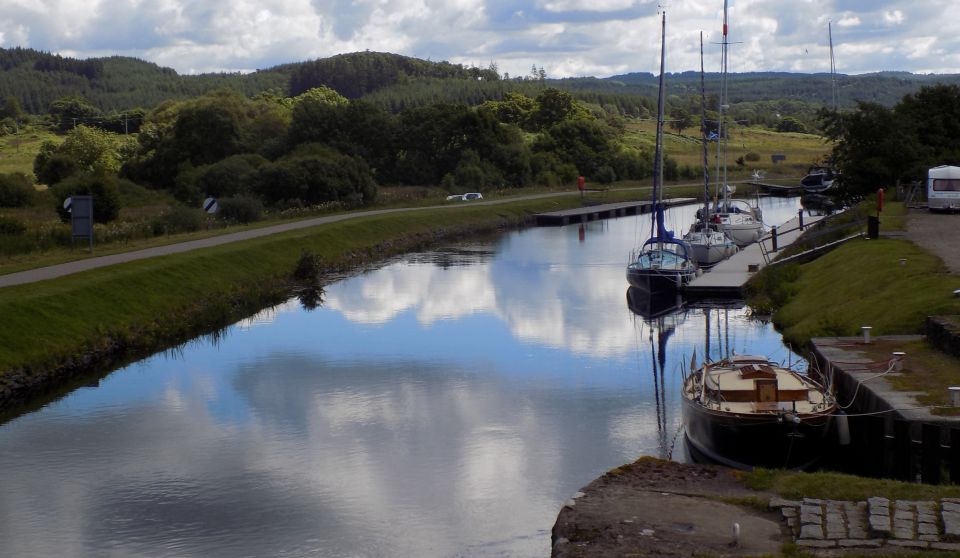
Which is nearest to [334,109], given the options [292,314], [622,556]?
[292,314]

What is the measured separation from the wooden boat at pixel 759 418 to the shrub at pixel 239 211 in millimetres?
46385

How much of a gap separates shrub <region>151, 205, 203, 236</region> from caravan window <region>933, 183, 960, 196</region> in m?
35.8

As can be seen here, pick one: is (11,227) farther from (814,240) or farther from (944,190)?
(944,190)

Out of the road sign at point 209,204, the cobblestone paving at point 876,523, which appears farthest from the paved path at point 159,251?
the cobblestone paving at point 876,523

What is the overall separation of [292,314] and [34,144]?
9768 centimetres

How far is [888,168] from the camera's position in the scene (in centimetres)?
6147

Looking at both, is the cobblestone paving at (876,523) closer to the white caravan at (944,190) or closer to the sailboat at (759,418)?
the sailboat at (759,418)

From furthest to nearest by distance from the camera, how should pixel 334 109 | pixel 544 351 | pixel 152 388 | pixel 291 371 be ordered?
pixel 334 109 → pixel 544 351 → pixel 291 371 → pixel 152 388

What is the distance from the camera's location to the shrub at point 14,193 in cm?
6781

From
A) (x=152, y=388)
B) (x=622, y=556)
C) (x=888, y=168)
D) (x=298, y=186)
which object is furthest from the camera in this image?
(x=298, y=186)

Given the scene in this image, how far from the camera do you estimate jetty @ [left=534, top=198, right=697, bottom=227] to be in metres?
86.6

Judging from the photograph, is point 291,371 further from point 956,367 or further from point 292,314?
point 956,367

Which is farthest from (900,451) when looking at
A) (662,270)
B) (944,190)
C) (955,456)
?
(944,190)

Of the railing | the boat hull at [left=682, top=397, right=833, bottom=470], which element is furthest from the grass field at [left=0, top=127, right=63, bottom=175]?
the boat hull at [left=682, top=397, right=833, bottom=470]
